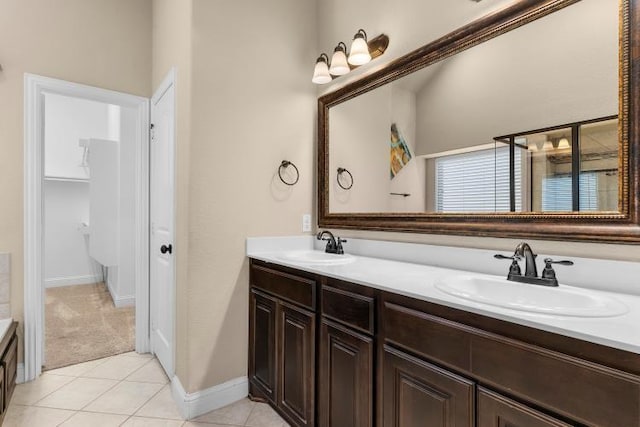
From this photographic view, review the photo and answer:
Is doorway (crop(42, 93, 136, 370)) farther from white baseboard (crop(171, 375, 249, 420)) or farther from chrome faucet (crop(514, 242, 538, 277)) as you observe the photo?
chrome faucet (crop(514, 242, 538, 277))

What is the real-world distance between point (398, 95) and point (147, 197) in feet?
6.69

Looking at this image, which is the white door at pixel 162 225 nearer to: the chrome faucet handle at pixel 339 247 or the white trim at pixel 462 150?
the chrome faucet handle at pixel 339 247

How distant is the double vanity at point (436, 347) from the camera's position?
2.55 ft

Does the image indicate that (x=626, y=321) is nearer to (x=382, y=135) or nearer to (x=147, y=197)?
(x=382, y=135)

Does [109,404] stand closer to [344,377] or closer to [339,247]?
[344,377]

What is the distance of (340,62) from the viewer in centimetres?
208

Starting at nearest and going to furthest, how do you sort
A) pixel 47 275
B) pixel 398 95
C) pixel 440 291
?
pixel 440 291 → pixel 398 95 → pixel 47 275

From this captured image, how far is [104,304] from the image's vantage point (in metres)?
3.96

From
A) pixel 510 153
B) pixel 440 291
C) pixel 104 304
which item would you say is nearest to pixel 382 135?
pixel 510 153

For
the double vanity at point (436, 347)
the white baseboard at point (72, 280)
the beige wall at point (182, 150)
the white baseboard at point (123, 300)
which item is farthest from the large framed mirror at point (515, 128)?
the white baseboard at point (72, 280)

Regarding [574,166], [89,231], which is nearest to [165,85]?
[574,166]

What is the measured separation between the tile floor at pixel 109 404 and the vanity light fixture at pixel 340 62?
2.04 m

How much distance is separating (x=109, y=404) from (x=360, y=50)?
2520mm

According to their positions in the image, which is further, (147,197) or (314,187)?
(147,197)
